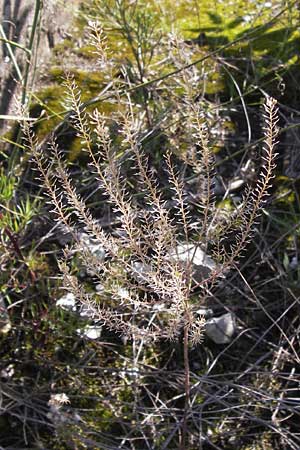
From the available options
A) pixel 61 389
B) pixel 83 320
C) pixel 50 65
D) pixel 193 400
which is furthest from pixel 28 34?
pixel 193 400

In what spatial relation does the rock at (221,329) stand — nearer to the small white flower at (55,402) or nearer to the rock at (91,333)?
the rock at (91,333)

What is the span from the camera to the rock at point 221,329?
72.2 inches

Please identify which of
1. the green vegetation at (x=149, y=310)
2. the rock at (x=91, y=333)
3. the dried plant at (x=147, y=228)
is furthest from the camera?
the rock at (x=91, y=333)

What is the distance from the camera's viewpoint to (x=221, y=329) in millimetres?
1831

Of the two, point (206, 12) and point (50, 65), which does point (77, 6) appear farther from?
point (206, 12)

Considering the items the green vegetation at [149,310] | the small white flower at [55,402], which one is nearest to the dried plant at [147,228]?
the green vegetation at [149,310]

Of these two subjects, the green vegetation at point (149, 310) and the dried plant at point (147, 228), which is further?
the green vegetation at point (149, 310)

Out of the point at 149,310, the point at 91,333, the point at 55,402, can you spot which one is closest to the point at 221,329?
the point at 149,310

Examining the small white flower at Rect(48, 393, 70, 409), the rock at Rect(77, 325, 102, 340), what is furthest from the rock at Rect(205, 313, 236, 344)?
the small white flower at Rect(48, 393, 70, 409)

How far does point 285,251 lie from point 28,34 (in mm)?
1217

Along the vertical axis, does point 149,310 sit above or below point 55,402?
above

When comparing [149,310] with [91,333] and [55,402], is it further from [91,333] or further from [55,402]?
[55,402]

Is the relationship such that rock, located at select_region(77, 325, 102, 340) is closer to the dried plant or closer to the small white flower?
the dried plant

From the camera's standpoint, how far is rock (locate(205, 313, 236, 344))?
1833mm
